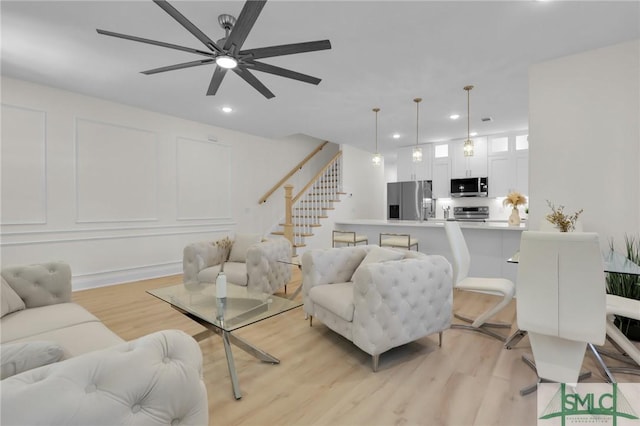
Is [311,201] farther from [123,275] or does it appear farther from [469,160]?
[123,275]

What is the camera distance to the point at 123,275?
4.59 metres

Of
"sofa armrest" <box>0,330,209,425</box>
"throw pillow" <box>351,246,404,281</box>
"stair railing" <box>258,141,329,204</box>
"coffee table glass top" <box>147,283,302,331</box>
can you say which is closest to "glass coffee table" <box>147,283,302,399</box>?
"coffee table glass top" <box>147,283,302,331</box>

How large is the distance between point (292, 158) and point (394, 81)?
413 cm

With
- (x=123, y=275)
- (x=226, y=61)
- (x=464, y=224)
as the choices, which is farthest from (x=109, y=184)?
(x=464, y=224)

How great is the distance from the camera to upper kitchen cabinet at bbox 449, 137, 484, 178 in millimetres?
6215

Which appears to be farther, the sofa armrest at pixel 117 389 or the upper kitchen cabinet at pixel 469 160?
the upper kitchen cabinet at pixel 469 160

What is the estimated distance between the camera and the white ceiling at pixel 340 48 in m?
2.36

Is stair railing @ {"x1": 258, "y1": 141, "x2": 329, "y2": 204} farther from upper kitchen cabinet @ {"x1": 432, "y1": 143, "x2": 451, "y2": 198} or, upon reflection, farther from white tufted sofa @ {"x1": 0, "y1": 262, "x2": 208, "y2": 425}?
white tufted sofa @ {"x1": 0, "y1": 262, "x2": 208, "y2": 425}

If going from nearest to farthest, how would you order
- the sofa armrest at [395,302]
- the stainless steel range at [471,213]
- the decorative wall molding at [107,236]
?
the sofa armrest at [395,302]
the decorative wall molding at [107,236]
the stainless steel range at [471,213]

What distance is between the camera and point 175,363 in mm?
856

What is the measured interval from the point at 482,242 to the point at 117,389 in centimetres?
463

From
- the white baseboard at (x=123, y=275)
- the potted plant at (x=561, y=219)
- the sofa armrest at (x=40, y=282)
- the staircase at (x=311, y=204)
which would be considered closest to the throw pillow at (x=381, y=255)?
the potted plant at (x=561, y=219)

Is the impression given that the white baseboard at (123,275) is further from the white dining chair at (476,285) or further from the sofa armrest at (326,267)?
the white dining chair at (476,285)

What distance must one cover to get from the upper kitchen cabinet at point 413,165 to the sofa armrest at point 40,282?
648cm
